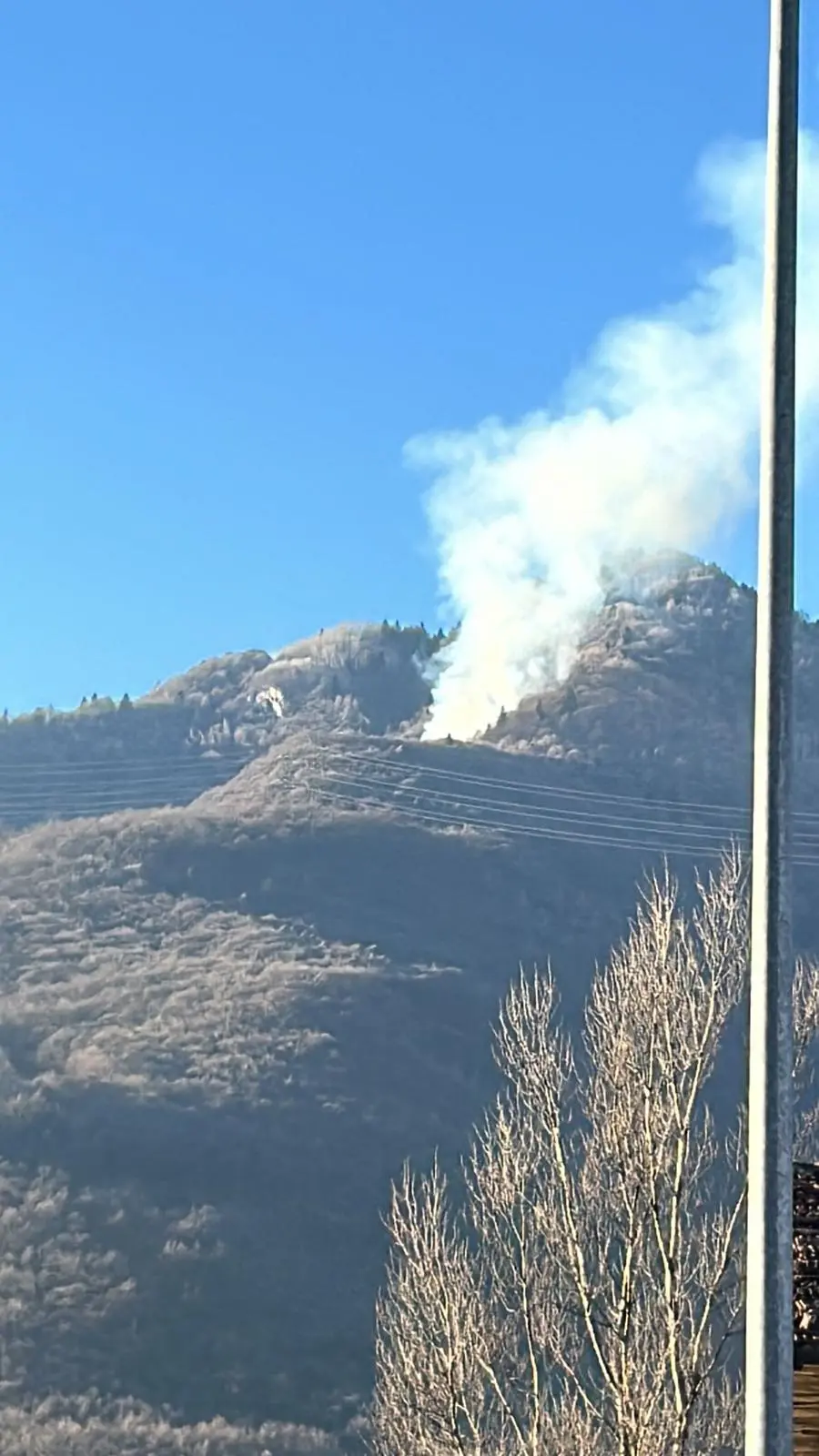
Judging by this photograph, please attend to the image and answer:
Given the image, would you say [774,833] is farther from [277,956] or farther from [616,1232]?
[277,956]

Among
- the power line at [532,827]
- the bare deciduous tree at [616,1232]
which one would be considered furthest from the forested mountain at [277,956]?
the bare deciduous tree at [616,1232]

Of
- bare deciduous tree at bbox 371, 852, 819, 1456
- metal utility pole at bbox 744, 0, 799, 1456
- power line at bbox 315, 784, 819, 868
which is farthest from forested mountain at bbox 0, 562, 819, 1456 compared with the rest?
metal utility pole at bbox 744, 0, 799, 1456

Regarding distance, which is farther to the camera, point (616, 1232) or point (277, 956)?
point (277, 956)

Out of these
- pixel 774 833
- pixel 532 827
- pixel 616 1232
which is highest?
pixel 532 827

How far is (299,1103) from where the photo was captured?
96562mm

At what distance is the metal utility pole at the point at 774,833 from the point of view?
6207 millimetres

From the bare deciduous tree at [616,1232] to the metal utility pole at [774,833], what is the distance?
424 inches

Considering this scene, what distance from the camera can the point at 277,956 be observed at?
116 m

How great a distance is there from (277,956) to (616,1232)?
304 ft

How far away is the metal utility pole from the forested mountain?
6247cm

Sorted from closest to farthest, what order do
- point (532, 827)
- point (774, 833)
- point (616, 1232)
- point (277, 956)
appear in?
point (774, 833)
point (616, 1232)
point (277, 956)
point (532, 827)

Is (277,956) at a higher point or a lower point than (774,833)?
lower

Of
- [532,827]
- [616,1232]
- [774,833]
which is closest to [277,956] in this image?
[532,827]

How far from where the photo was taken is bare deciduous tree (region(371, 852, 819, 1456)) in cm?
2023
